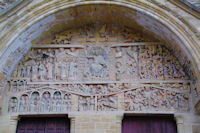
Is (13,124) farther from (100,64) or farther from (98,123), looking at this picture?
(100,64)

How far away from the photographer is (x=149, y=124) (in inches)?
245

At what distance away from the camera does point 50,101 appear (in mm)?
6277

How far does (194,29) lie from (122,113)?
7.31ft

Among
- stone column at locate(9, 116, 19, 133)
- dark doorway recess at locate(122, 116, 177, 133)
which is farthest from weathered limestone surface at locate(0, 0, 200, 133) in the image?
dark doorway recess at locate(122, 116, 177, 133)

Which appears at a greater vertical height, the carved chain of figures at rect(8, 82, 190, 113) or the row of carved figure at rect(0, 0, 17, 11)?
the row of carved figure at rect(0, 0, 17, 11)

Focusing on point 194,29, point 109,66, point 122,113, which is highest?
point 194,29

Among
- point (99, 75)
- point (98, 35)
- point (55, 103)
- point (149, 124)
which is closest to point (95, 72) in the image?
point (99, 75)

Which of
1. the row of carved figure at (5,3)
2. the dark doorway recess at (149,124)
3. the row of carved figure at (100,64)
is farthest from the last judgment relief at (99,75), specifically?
the row of carved figure at (5,3)

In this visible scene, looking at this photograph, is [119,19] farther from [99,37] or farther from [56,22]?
[56,22]

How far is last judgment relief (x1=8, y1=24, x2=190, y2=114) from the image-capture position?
621 centimetres

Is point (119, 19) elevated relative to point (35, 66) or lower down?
elevated

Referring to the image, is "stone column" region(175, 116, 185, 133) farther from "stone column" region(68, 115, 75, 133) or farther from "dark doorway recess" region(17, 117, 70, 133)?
"dark doorway recess" region(17, 117, 70, 133)

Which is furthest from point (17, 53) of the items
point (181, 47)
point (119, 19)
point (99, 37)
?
point (181, 47)

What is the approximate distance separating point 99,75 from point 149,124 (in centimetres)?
152
